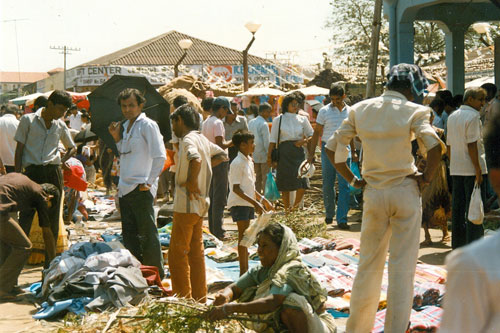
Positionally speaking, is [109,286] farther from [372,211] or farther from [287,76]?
[287,76]

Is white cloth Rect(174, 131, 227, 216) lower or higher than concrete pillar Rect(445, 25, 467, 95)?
lower

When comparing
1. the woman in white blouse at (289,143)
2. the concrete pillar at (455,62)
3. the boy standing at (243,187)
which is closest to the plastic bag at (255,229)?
the boy standing at (243,187)

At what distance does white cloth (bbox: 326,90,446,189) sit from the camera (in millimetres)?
5145

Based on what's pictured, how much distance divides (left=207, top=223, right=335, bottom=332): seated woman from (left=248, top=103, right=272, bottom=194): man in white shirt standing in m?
7.37

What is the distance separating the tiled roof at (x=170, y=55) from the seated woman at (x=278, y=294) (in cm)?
5042

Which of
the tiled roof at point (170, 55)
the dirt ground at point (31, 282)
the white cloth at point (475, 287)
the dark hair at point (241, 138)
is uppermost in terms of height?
the tiled roof at point (170, 55)

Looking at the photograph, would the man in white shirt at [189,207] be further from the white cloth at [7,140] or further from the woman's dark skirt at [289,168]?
the white cloth at [7,140]

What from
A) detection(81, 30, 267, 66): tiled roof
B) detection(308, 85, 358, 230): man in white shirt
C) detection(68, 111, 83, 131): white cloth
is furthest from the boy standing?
detection(81, 30, 267, 66): tiled roof

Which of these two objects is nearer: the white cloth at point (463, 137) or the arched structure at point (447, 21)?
the white cloth at point (463, 137)

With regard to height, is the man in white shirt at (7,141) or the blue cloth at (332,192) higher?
the man in white shirt at (7,141)

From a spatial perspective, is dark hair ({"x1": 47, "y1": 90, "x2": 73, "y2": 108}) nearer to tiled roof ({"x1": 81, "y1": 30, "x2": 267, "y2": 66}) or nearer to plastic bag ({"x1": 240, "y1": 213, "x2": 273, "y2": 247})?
plastic bag ({"x1": 240, "y1": 213, "x2": 273, "y2": 247})

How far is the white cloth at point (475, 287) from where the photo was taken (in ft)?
4.72

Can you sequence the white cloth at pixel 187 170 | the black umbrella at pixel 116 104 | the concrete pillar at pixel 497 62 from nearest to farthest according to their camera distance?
the white cloth at pixel 187 170 → the black umbrella at pixel 116 104 → the concrete pillar at pixel 497 62

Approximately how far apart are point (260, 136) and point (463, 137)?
207 inches
